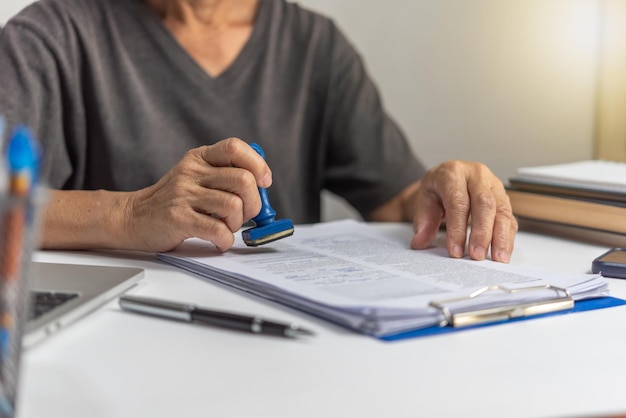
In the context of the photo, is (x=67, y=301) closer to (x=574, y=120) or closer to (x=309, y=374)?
(x=309, y=374)

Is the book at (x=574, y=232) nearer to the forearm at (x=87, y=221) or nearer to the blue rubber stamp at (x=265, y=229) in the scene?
the blue rubber stamp at (x=265, y=229)

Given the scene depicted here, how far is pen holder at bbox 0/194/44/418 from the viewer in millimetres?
380

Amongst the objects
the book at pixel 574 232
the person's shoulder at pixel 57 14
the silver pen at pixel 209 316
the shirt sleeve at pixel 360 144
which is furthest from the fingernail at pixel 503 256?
the person's shoulder at pixel 57 14

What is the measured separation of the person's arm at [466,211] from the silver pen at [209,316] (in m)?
0.35

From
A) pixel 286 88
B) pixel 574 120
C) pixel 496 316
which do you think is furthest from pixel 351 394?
pixel 574 120

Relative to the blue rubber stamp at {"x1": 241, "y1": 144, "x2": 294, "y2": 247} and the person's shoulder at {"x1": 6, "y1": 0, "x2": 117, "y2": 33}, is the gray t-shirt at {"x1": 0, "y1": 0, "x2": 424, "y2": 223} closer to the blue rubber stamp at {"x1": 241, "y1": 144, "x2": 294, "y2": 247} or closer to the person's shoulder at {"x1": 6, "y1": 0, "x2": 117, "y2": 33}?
the person's shoulder at {"x1": 6, "y1": 0, "x2": 117, "y2": 33}

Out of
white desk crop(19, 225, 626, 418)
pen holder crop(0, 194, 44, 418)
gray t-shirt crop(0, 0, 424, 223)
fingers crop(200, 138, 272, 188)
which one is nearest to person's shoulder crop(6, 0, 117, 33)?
gray t-shirt crop(0, 0, 424, 223)

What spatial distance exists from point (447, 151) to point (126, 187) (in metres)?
0.75

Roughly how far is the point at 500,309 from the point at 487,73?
116cm

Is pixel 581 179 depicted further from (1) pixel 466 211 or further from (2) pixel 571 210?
(1) pixel 466 211

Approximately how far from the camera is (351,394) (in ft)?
1.79

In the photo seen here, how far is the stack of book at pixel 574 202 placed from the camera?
1.12 m

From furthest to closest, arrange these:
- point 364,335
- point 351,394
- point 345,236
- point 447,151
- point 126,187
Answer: point 447,151 → point 126,187 → point 345,236 → point 364,335 → point 351,394

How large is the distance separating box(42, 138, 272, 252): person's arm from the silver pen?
0.19 meters
